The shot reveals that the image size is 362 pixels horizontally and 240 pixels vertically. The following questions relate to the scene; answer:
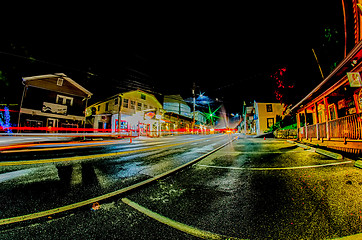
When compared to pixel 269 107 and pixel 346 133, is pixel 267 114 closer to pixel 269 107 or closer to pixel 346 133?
pixel 269 107

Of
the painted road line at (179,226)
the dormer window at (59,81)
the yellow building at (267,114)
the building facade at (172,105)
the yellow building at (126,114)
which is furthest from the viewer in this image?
the building facade at (172,105)

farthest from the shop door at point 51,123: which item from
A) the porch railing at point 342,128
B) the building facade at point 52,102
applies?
the porch railing at point 342,128

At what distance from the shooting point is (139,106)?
2578 cm

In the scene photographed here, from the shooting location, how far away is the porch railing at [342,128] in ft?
17.6

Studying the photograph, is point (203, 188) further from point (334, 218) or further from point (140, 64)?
point (140, 64)

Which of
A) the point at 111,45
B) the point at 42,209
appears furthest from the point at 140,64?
the point at 42,209

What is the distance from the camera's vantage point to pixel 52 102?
17938mm

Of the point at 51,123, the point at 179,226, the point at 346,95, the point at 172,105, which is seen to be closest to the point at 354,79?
the point at 346,95

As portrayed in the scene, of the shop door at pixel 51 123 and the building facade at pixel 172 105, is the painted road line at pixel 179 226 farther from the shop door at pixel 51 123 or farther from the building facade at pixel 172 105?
the building facade at pixel 172 105

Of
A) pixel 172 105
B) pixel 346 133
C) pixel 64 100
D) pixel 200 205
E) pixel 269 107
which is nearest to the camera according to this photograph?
pixel 200 205

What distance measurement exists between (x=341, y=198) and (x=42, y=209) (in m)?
4.67

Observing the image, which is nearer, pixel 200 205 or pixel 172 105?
pixel 200 205

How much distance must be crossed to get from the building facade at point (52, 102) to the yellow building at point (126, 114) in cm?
383

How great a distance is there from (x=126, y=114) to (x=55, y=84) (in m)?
10.3
